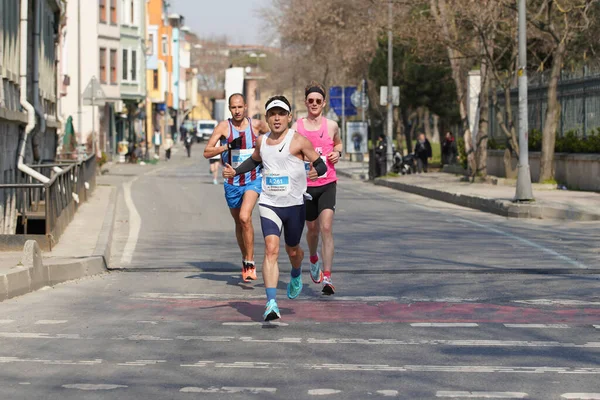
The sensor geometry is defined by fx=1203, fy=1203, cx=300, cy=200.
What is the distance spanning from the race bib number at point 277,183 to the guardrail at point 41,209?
554 centimetres

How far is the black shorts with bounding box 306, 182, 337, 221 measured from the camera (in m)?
11.3

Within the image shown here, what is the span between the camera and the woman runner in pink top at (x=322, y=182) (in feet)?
36.9

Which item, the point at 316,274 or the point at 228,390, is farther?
the point at 316,274

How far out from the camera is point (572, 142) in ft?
97.8

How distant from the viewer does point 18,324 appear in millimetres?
9469

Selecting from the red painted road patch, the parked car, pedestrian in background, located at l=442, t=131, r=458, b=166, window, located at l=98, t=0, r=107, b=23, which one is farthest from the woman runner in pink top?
the parked car

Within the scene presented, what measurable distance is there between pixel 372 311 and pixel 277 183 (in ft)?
4.60

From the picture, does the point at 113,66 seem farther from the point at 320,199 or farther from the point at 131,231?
the point at 320,199

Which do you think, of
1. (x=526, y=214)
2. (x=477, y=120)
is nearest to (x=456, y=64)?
(x=477, y=120)

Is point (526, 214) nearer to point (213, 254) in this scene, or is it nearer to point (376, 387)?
point (213, 254)

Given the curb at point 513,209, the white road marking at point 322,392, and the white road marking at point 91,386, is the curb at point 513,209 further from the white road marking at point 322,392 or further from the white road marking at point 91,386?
the white road marking at point 91,386

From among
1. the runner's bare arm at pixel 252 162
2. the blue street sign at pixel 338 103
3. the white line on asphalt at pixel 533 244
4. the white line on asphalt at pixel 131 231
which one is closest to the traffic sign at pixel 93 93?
the white line on asphalt at pixel 131 231

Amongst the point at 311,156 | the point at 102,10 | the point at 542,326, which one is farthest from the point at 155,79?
the point at 542,326

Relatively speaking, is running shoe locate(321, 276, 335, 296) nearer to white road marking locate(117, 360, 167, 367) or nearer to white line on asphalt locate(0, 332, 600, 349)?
white line on asphalt locate(0, 332, 600, 349)
